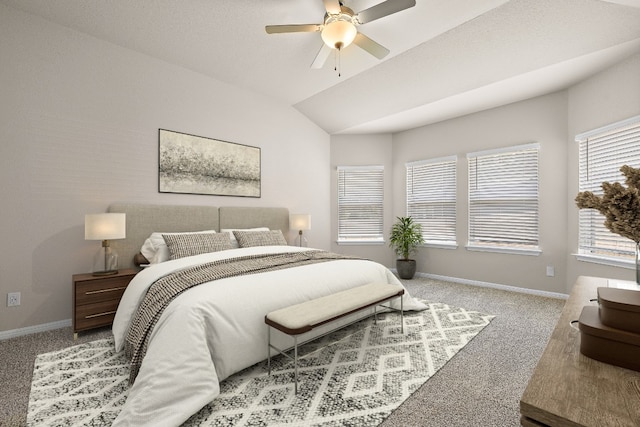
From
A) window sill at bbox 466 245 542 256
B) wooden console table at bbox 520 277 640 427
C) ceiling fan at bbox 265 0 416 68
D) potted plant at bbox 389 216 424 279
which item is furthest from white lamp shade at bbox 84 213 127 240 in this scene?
window sill at bbox 466 245 542 256

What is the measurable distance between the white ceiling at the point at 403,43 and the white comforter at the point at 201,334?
240 cm

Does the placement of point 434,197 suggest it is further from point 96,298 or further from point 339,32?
point 96,298

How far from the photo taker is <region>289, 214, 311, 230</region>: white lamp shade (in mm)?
4633

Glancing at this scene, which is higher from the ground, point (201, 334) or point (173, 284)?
point (173, 284)

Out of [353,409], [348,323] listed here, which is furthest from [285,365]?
[348,323]

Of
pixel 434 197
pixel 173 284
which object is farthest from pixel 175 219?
pixel 434 197

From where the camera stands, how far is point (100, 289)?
271cm

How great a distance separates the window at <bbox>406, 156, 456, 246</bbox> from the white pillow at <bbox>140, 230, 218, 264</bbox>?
409 cm

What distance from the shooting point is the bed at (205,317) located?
59.9 inches

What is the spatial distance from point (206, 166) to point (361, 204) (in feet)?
9.72

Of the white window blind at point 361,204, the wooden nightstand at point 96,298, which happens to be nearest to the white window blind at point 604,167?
the white window blind at point 361,204

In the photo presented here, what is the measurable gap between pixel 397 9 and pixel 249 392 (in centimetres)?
292

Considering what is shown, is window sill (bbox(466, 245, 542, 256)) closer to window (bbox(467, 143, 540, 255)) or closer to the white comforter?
window (bbox(467, 143, 540, 255))

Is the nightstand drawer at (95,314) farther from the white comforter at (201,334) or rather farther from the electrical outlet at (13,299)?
the electrical outlet at (13,299)
